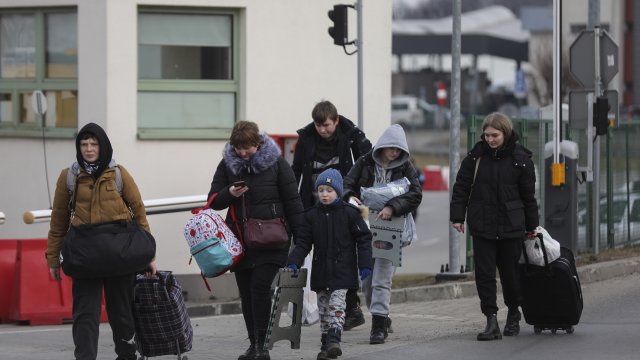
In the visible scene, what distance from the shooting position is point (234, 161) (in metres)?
9.12

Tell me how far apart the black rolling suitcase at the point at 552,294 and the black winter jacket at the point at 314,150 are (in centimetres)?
158

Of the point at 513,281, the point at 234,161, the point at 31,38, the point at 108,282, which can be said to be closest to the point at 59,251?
the point at 108,282

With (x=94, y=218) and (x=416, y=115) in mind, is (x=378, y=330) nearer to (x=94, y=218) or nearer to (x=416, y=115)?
(x=94, y=218)

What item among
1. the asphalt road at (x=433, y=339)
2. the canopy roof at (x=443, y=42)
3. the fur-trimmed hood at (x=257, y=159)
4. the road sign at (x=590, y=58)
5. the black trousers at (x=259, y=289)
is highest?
the canopy roof at (x=443, y=42)

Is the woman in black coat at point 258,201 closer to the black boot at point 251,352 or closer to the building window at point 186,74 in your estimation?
the black boot at point 251,352

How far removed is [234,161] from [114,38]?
5.74 meters

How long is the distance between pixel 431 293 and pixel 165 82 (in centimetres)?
393

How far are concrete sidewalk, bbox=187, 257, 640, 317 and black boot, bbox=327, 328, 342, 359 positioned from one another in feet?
13.6

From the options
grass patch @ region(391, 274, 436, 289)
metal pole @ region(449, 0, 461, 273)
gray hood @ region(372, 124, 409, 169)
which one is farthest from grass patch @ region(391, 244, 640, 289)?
gray hood @ region(372, 124, 409, 169)

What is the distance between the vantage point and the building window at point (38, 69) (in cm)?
1500

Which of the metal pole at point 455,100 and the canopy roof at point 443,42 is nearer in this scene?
the metal pole at point 455,100

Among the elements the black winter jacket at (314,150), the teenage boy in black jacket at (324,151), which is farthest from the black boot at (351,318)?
the black winter jacket at (314,150)

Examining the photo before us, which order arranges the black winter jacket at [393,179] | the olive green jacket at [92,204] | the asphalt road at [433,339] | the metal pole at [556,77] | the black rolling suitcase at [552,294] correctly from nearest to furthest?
the olive green jacket at [92,204] < the asphalt road at [433,339] < the black winter jacket at [393,179] < the black rolling suitcase at [552,294] < the metal pole at [556,77]

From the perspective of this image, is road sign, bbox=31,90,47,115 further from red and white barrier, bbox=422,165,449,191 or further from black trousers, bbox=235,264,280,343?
red and white barrier, bbox=422,165,449,191
